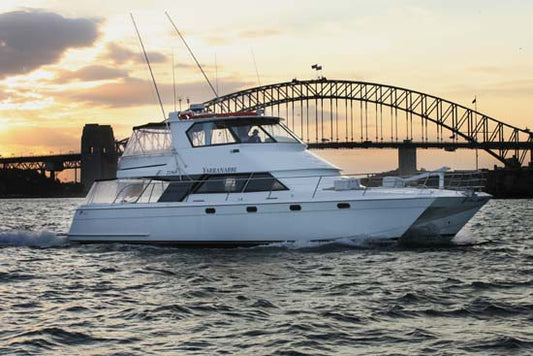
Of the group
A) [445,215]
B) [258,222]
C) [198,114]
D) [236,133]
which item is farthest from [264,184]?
[445,215]

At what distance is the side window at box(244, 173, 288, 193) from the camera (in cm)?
1803

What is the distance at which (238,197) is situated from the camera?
1808 cm

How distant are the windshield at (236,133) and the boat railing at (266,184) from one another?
1222 millimetres

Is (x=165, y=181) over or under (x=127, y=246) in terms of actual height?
over

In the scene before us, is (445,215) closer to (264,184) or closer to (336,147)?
(264,184)

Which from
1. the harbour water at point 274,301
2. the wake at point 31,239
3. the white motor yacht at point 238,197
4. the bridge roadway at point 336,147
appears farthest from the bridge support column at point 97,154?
the harbour water at point 274,301

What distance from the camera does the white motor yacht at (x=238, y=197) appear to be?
17.2m

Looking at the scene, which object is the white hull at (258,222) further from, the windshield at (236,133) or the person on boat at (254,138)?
the person on boat at (254,138)

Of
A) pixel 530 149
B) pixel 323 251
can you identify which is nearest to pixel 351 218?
pixel 323 251

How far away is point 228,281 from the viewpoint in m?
13.6

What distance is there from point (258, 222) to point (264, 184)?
962 mm

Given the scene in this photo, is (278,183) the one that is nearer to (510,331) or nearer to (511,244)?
(511,244)

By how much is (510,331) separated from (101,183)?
46.8 ft

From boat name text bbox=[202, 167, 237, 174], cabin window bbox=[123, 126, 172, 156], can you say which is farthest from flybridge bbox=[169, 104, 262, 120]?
boat name text bbox=[202, 167, 237, 174]
